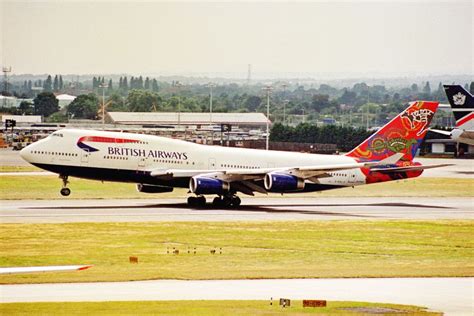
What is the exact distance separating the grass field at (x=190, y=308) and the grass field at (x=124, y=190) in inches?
1475

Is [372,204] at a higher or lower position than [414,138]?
lower

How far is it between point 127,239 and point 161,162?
50.9ft

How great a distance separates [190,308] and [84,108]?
535 ft

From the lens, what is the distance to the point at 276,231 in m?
50.2

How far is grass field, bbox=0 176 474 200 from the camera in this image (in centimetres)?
6978

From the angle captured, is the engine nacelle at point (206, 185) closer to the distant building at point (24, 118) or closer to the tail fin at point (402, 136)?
the tail fin at point (402, 136)

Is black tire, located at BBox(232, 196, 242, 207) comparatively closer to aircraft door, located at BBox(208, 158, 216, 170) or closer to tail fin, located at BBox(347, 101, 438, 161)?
aircraft door, located at BBox(208, 158, 216, 170)

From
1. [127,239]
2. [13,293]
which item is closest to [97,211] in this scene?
[127,239]

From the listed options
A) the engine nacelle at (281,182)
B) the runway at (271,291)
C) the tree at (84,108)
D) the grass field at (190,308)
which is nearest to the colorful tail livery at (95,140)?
the engine nacelle at (281,182)

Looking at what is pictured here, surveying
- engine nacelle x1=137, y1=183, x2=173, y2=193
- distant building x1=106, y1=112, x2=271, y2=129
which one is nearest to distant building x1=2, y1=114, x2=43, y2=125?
distant building x1=106, y1=112, x2=271, y2=129

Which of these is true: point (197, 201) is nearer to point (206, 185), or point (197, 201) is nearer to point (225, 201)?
point (225, 201)

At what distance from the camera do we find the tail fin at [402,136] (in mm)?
65375

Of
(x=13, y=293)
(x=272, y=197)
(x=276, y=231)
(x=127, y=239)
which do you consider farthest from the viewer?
(x=272, y=197)

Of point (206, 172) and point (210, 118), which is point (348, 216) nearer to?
point (206, 172)
